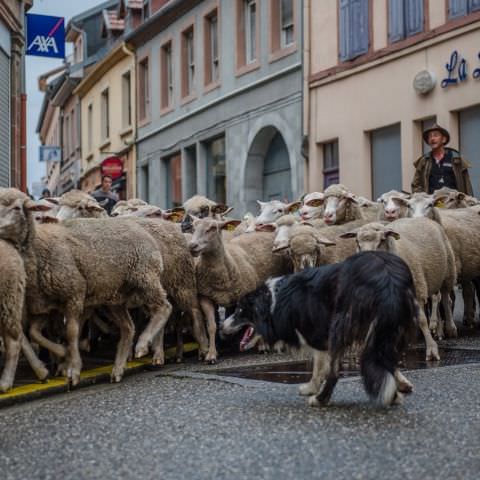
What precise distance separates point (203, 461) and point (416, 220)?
6511mm

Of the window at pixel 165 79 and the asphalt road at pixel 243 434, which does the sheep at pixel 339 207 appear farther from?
the window at pixel 165 79

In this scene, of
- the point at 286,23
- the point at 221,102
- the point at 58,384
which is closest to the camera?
the point at 58,384

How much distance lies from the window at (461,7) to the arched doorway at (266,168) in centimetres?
710

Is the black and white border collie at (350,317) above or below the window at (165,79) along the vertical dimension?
below

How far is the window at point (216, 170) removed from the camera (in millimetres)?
28500

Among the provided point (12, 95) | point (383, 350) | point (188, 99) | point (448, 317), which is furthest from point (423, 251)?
point (188, 99)

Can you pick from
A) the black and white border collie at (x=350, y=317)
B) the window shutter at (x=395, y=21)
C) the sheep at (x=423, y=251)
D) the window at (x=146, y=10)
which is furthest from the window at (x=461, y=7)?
the window at (x=146, y=10)

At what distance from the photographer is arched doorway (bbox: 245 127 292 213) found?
25.2m

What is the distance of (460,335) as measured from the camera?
39.0 ft

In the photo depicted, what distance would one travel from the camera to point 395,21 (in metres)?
20.1

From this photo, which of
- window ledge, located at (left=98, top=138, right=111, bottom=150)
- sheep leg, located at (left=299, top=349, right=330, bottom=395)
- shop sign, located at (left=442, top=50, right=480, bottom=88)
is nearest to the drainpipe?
window ledge, located at (left=98, top=138, right=111, bottom=150)

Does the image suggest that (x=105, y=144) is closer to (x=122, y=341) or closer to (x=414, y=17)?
(x=414, y=17)

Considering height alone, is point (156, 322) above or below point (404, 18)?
below

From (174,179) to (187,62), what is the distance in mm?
3621
